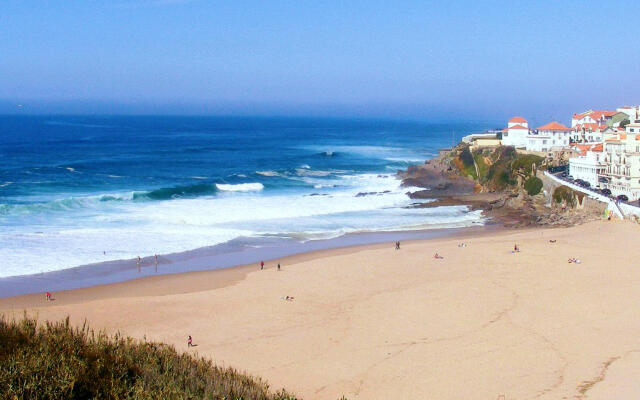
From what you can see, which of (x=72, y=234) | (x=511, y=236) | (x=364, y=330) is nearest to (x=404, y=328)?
(x=364, y=330)

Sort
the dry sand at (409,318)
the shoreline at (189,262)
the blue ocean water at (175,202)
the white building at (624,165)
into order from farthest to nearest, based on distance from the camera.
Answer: the white building at (624,165) < the blue ocean water at (175,202) < the shoreline at (189,262) < the dry sand at (409,318)

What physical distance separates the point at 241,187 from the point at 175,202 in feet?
31.0

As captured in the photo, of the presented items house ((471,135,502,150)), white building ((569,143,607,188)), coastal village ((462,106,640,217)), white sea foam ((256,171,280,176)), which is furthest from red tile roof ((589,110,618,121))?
white sea foam ((256,171,280,176))

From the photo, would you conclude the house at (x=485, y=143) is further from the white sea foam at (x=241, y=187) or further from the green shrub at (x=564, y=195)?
the white sea foam at (x=241, y=187)

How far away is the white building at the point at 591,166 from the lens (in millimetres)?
43781

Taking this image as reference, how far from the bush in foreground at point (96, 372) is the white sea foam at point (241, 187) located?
→ 4126 centimetres

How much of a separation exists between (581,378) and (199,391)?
961cm

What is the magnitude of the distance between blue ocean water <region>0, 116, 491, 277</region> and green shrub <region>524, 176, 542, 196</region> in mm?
6032

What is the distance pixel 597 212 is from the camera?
38.2m

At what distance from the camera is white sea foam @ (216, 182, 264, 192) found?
52.4 metres

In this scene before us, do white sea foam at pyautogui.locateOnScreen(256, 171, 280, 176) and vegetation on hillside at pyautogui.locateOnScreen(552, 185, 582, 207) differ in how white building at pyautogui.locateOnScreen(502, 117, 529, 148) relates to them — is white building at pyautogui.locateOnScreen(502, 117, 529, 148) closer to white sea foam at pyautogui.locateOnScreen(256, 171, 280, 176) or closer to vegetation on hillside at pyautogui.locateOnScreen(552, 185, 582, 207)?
vegetation on hillside at pyautogui.locateOnScreen(552, 185, 582, 207)

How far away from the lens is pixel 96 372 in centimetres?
905

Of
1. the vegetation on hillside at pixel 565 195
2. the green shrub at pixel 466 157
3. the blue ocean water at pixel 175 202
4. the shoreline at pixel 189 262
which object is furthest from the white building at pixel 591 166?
the green shrub at pixel 466 157

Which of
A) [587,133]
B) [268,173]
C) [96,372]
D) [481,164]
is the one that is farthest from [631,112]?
[96,372]
